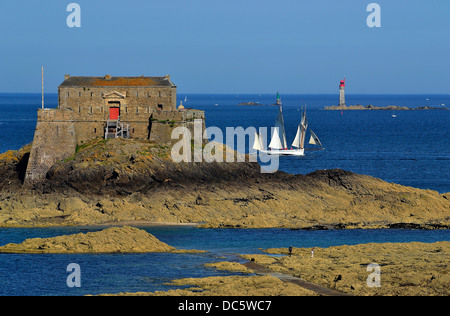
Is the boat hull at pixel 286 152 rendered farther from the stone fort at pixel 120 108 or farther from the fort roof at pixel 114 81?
the fort roof at pixel 114 81

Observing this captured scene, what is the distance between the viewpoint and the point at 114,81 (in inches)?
2554

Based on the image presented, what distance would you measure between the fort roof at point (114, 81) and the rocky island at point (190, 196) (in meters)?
4.80

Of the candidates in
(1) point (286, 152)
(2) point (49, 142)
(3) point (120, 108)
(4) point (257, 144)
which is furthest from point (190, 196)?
(1) point (286, 152)

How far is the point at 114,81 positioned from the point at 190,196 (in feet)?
42.6

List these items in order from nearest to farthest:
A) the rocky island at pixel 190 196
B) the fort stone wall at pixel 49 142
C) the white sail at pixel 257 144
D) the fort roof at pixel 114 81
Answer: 1. the rocky island at pixel 190 196
2. the fort stone wall at pixel 49 142
3. the fort roof at pixel 114 81
4. the white sail at pixel 257 144

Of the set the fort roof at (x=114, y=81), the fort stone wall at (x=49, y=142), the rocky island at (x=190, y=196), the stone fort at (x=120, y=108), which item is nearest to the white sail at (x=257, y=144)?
the stone fort at (x=120, y=108)

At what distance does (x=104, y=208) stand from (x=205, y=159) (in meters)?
10.8

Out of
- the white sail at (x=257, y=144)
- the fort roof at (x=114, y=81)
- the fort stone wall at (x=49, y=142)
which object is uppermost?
the fort roof at (x=114, y=81)

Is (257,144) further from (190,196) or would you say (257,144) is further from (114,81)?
(190,196)

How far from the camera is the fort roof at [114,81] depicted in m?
64.5
